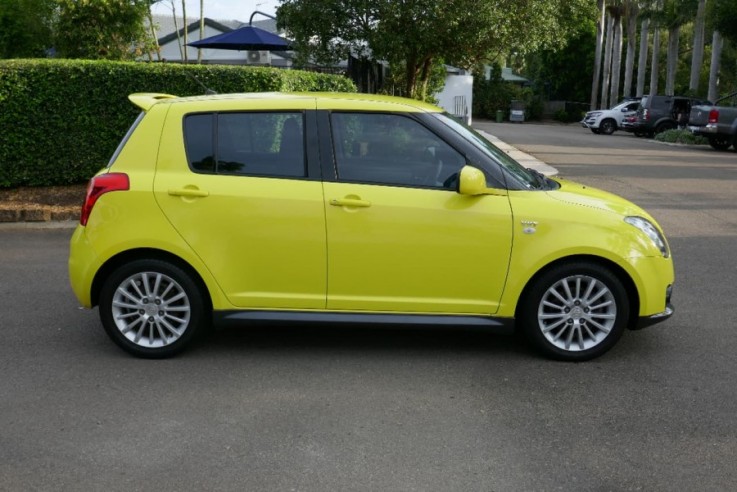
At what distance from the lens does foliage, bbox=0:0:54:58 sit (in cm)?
1903

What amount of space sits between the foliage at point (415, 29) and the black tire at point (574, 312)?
13.3 meters

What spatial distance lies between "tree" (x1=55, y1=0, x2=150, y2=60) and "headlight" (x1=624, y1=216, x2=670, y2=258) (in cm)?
1700

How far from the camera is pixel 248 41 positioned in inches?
807

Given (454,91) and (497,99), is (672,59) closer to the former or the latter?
(497,99)

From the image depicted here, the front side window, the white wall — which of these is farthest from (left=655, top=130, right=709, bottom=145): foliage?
the front side window

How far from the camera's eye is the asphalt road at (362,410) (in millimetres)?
4203

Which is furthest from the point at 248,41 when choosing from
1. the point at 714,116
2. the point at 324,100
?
the point at 324,100

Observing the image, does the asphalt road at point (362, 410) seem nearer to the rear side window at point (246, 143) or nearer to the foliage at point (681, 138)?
the rear side window at point (246, 143)

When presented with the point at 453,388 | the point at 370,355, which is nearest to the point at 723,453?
the point at 453,388

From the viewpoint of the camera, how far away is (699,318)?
7004mm

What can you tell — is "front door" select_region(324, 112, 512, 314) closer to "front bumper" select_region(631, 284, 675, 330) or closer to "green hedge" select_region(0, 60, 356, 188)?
"front bumper" select_region(631, 284, 675, 330)

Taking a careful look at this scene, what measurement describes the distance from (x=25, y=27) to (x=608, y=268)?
58.0ft

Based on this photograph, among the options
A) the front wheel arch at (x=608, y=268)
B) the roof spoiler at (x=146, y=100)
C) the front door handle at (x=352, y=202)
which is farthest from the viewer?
the roof spoiler at (x=146, y=100)

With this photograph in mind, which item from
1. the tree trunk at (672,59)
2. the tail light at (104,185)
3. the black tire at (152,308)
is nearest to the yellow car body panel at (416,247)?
the black tire at (152,308)
